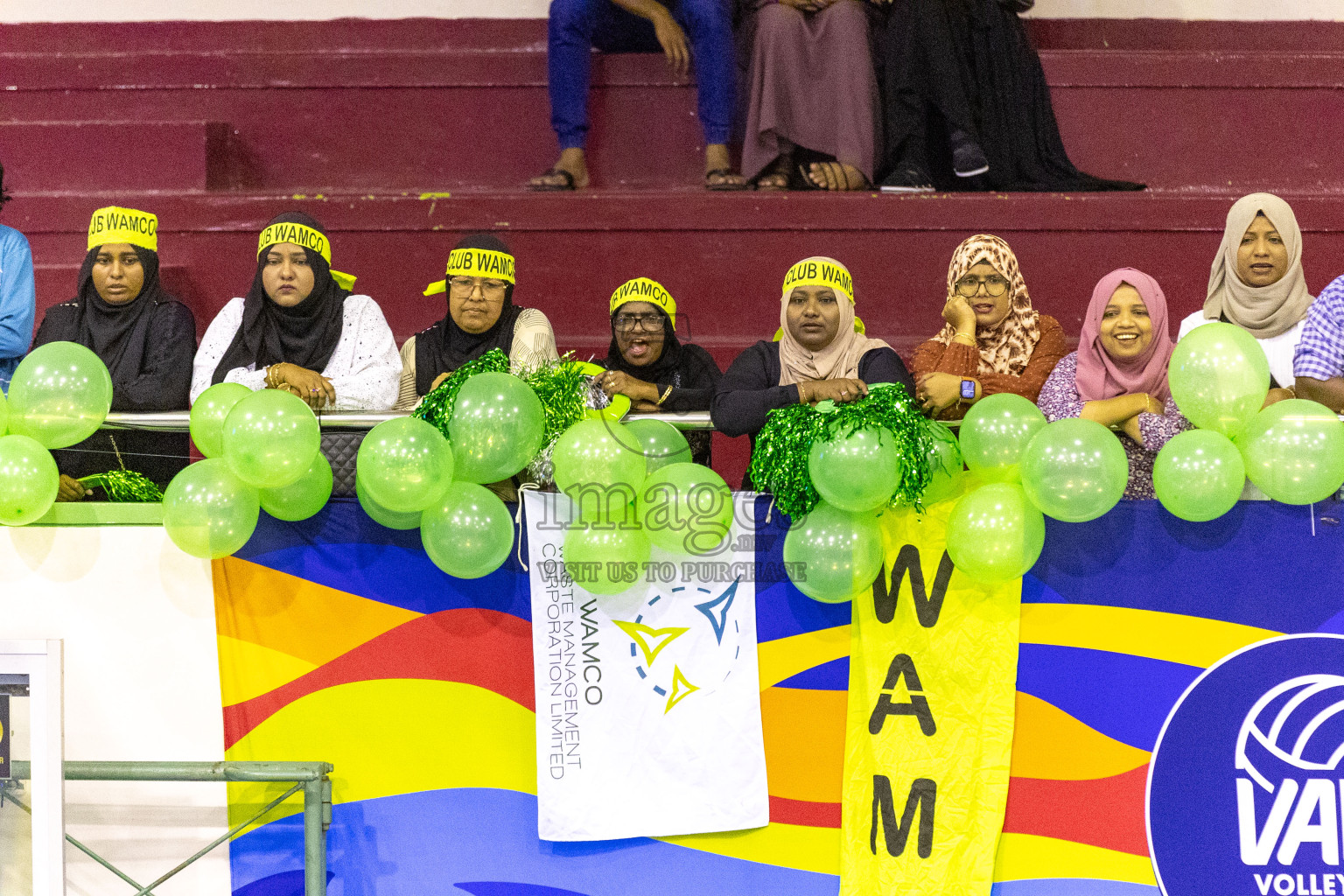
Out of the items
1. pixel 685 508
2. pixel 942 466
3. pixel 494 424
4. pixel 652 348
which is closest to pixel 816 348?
pixel 652 348

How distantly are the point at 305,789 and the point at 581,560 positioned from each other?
0.85m

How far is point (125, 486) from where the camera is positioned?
10.2ft

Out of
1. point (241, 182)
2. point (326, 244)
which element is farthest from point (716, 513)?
point (241, 182)

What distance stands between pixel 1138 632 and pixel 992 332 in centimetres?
106

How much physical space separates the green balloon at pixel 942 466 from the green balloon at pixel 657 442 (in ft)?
1.92

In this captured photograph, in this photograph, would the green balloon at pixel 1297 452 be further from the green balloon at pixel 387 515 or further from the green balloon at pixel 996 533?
the green balloon at pixel 387 515

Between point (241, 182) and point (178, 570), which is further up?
point (241, 182)

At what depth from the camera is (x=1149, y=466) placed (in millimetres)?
2994

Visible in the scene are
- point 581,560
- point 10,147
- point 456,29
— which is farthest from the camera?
point 456,29

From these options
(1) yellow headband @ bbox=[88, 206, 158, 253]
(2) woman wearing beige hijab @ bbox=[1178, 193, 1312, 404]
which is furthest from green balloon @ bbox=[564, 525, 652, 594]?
(1) yellow headband @ bbox=[88, 206, 158, 253]

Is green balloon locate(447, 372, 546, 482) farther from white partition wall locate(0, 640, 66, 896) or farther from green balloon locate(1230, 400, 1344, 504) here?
green balloon locate(1230, 400, 1344, 504)

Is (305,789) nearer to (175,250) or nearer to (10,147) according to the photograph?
(175,250)

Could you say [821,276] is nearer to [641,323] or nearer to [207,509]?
[641,323]

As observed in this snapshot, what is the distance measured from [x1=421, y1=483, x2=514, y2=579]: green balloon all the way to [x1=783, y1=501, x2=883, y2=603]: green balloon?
0.68m
